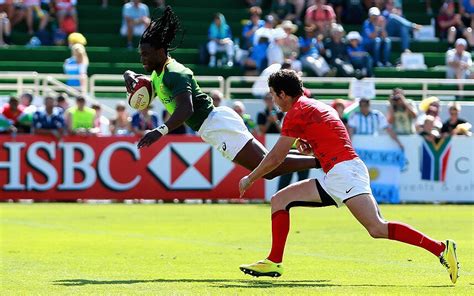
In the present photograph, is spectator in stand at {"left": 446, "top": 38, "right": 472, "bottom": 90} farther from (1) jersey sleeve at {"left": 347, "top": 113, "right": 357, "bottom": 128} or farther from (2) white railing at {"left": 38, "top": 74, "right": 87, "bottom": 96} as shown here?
(2) white railing at {"left": 38, "top": 74, "right": 87, "bottom": 96}

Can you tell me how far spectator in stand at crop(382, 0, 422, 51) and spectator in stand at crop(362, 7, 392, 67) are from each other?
0.67 m

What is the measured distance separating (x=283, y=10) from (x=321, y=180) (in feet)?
71.6

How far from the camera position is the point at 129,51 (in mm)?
30172

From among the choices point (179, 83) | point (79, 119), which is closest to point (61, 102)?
point (79, 119)

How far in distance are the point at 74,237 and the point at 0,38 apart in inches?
577

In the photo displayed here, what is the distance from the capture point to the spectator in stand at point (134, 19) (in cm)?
3030

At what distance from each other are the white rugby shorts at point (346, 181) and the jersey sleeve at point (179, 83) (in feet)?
7.04

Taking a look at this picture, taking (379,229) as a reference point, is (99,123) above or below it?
below

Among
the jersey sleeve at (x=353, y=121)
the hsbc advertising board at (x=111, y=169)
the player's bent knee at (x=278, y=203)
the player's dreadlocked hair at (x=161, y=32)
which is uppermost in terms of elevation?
the player's dreadlocked hair at (x=161, y=32)

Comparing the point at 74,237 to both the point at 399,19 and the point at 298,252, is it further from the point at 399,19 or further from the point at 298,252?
the point at 399,19

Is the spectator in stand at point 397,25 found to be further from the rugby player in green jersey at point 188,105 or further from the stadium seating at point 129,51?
the rugby player in green jersey at point 188,105

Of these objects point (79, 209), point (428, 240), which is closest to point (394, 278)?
point (428, 240)

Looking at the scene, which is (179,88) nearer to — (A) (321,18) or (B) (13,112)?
(B) (13,112)

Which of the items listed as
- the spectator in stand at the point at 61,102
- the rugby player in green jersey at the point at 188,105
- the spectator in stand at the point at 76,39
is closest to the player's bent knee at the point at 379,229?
the rugby player in green jersey at the point at 188,105
